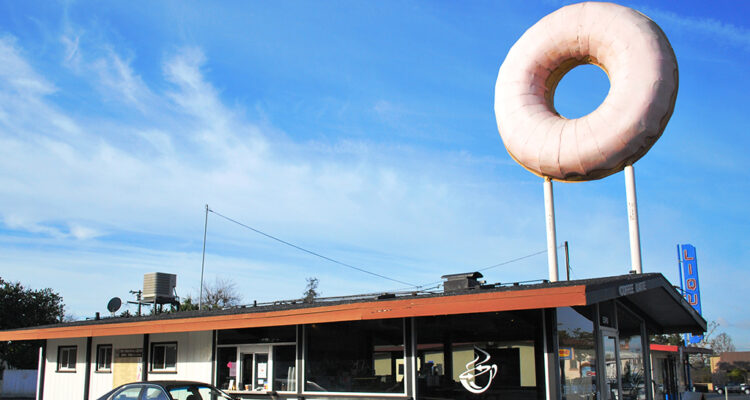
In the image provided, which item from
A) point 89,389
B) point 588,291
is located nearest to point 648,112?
point 588,291

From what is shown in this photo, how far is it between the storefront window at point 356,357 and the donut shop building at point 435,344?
22 mm

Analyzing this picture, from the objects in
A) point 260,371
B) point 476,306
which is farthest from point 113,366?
point 476,306

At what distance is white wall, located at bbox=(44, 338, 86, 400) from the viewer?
1844 cm

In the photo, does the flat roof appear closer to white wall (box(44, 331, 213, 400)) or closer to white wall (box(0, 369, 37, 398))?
white wall (box(44, 331, 213, 400))

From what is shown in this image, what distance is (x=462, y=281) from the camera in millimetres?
13742

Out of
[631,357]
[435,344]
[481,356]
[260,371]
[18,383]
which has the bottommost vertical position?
[18,383]

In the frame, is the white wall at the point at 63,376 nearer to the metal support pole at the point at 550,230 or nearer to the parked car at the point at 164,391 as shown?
the parked car at the point at 164,391

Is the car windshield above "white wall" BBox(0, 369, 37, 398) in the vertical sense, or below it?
above

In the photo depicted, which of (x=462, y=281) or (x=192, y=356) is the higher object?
→ (x=462, y=281)

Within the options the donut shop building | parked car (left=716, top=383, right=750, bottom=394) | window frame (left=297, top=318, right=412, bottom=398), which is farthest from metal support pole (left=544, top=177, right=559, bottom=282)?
parked car (left=716, top=383, right=750, bottom=394)

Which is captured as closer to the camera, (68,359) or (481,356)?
(481,356)

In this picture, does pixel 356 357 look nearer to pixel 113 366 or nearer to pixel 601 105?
pixel 601 105

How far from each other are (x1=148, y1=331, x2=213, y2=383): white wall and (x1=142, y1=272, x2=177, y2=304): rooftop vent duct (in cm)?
922

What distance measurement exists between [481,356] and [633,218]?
15.7ft
